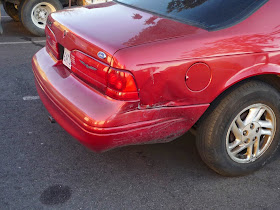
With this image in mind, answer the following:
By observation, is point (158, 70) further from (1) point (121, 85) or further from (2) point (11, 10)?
(2) point (11, 10)

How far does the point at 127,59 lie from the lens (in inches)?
93.7

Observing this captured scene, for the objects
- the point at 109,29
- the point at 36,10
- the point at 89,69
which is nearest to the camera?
the point at 89,69

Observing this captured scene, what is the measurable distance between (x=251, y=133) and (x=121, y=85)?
1.18 meters

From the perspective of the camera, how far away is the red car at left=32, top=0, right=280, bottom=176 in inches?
96.0

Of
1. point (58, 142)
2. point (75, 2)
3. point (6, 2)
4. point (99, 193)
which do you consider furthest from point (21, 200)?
point (6, 2)

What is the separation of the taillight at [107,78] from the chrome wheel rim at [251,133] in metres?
0.89

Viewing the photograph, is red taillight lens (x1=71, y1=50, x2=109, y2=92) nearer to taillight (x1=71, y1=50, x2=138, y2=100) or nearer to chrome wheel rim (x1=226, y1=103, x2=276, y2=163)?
taillight (x1=71, y1=50, x2=138, y2=100)

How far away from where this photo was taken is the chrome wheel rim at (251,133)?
2871 mm

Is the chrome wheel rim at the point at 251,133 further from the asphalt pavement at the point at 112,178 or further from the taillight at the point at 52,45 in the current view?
the taillight at the point at 52,45

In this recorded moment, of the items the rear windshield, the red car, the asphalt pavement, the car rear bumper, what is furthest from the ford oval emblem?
the asphalt pavement

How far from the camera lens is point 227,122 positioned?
2.76m

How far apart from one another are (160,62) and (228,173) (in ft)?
3.76

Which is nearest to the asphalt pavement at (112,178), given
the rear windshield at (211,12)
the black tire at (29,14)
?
the rear windshield at (211,12)

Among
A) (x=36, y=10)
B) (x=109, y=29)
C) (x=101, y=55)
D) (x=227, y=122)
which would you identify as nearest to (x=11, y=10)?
(x=36, y=10)
